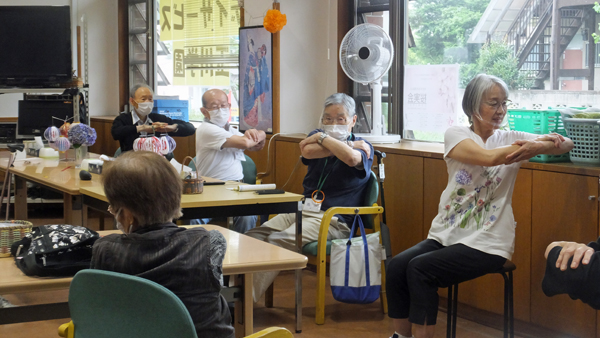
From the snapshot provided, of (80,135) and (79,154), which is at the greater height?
(80,135)

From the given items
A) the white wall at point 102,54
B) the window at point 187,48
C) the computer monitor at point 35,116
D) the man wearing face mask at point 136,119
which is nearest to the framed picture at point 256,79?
the man wearing face mask at point 136,119

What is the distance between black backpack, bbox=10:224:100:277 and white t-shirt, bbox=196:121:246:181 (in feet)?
7.38

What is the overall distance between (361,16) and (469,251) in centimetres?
242

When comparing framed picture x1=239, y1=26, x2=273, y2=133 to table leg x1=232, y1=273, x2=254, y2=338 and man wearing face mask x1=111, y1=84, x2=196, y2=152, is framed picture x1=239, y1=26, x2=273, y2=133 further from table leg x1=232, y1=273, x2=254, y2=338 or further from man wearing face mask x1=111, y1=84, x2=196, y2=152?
table leg x1=232, y1=273, x2=254, y2=338

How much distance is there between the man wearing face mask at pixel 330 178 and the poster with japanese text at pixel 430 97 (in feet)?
2.25

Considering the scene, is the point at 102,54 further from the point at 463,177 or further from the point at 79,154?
the point at 463,177

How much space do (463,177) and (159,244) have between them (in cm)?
168

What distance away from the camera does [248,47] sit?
5.25 metres

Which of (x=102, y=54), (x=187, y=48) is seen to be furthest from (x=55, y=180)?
(x=102, y=54)

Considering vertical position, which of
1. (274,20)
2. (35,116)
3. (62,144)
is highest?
(274,20)

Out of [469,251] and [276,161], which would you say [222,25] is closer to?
[276,161]

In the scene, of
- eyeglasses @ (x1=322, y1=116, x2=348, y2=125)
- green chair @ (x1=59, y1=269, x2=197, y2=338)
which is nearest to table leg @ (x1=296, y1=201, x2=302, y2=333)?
eyeglasses @ (x1=322, y1=116, x2=348, y2=125)

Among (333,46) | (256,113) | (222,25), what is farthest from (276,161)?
(222,25)

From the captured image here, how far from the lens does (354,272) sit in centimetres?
342
